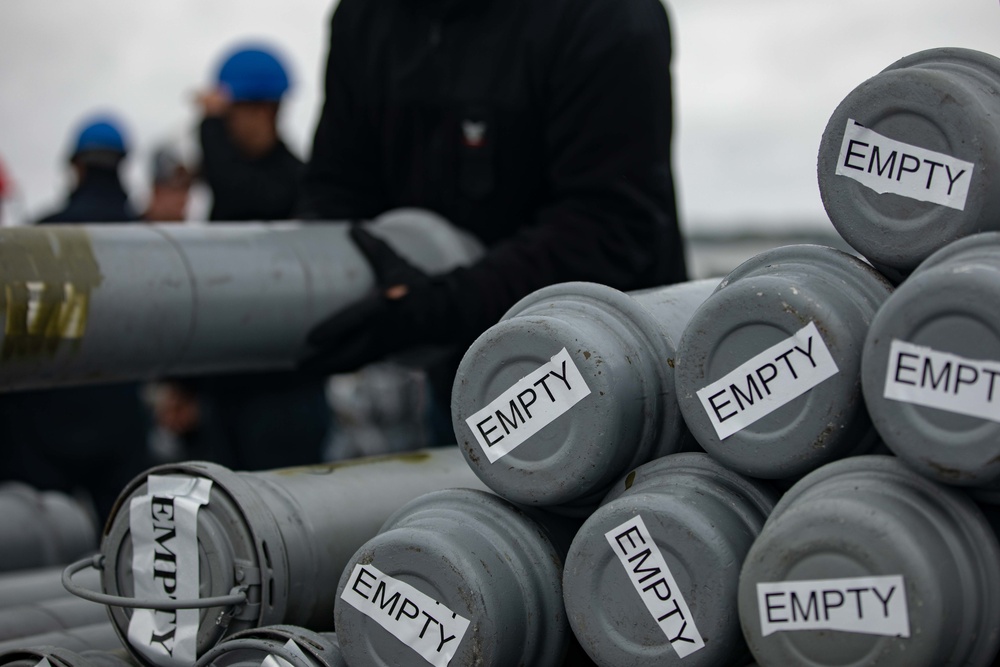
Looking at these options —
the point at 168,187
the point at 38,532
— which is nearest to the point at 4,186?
the point at 168,187

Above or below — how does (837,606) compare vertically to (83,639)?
above

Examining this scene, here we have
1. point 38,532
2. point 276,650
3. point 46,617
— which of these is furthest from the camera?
point 38,532

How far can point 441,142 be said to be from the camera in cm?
262

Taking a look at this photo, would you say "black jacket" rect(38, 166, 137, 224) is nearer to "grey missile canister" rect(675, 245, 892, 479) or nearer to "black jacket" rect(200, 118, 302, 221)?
"black jacket" rect(200, 118, 302, 221)

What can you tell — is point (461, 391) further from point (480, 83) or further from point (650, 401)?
point (480, 83)

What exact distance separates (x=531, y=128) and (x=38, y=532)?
1.40 meters

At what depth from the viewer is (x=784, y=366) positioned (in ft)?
4.29

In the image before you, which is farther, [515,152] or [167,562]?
[515,152]

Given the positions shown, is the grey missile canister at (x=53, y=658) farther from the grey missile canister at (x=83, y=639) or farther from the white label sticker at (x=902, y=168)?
the white label sticker at (x=902, y=168)

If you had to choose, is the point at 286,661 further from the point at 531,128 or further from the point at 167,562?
the point at 531,128

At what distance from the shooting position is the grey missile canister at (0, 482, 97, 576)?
2.71 m

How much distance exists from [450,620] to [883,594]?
19.2 inches

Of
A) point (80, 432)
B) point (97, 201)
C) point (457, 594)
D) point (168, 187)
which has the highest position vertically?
point (457, 594)

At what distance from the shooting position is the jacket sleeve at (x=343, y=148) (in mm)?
2818
